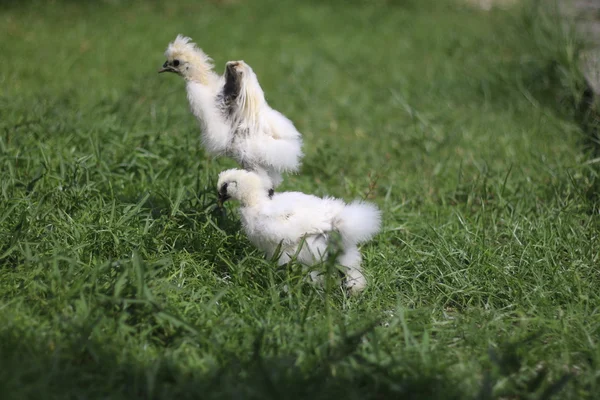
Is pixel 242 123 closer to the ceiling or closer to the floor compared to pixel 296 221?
closer to the ceiling

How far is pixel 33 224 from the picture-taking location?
360cm

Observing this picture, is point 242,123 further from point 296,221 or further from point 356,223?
point 356,223

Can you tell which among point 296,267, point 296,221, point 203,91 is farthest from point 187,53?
point 296,267

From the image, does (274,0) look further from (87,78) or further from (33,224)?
(33,224)

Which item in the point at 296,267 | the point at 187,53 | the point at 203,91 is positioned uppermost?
the point at 187,53

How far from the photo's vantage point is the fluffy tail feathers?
10.7 ft

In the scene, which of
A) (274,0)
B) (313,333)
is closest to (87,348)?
(313,333)

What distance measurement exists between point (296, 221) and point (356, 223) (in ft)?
1.01

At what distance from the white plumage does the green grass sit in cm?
47

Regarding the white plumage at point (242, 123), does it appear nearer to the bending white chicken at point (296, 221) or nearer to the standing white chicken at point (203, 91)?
the standing white chicken at point (203, 91)

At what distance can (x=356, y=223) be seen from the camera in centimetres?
326

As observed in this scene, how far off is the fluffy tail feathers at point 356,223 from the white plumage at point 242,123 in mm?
449

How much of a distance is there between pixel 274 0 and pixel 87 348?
840 centimetres

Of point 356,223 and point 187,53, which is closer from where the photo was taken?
point 356,223
